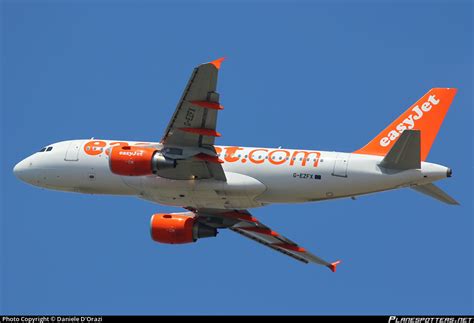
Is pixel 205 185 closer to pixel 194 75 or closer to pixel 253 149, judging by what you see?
pixel 253 149

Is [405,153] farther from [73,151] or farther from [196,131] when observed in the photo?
[73,151]

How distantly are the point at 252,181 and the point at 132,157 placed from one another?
21.9 ft

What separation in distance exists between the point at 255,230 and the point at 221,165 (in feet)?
28.0

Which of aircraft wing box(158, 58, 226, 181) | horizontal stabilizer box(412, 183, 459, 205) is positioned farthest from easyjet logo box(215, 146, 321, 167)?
horizontal stabilizer box(412, 183, 459, 205)

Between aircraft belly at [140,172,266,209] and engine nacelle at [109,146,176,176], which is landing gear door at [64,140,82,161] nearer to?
aircraft belly at [140,172,266,209]

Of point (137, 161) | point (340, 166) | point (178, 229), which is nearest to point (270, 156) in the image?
point (340, 166)

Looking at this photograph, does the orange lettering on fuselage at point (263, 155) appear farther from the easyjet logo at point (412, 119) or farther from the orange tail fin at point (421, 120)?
the easyjet logo at point (412, 119)

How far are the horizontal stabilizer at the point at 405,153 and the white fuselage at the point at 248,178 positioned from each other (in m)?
0.37

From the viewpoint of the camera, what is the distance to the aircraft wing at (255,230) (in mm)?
60750

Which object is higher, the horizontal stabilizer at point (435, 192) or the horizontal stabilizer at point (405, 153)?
the horizontal stabilizer at point (405, 153)

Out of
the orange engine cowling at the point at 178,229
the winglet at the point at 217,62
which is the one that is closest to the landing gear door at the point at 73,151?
the orange engine cowling at the point at 178,229

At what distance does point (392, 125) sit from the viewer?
56.1 meters

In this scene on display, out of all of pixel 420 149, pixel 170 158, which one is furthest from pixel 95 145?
pixel 420 149

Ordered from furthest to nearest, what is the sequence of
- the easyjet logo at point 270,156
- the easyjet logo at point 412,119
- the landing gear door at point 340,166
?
the easyjet logo at point 412,119, the easyjet logo at point 270,156, the landing gear door at point 340,166
